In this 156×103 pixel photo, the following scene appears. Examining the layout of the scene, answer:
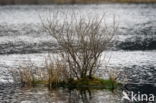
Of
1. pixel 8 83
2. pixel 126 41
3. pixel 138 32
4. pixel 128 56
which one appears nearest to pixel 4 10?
pixel 138 32

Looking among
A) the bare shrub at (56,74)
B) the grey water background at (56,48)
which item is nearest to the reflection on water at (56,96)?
the grey water background at (56,48)

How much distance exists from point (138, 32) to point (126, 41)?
21.9 ft

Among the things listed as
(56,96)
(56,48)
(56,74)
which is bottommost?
(56,48)

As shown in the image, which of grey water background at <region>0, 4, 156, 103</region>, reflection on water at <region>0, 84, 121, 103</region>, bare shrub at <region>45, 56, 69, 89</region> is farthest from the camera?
bare shrub at <region>45, 56, 69, 89</region>

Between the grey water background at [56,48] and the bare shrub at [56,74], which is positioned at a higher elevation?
the bare shrub at [56,74]

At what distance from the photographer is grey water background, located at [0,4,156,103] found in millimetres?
21750

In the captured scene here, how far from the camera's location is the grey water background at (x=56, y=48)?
71.4ft

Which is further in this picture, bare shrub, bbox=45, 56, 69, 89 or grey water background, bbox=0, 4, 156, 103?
bare shrub, bbox=45, 56, 69, 89

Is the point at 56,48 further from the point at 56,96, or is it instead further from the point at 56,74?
the point at 56,96

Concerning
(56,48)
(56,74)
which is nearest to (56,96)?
(56,74)

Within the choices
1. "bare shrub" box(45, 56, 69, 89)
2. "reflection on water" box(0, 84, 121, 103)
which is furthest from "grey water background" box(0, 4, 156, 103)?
"bare shrub" box(45, 56, 69, 89)

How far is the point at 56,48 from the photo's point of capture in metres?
35.1

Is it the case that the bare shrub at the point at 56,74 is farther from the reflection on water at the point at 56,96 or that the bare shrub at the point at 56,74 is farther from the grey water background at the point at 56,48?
the grey water background at the point at 56,48

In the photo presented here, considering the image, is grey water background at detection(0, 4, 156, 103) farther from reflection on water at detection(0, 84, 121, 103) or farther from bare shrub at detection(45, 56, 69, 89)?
bare shrub at detection(45, 56, 69, 89)
